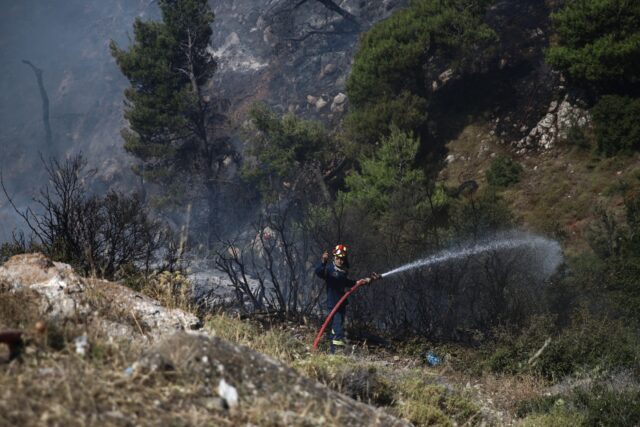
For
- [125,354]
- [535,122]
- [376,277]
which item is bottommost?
[376,277]

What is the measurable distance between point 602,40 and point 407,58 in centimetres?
781

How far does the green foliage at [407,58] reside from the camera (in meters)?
26.0

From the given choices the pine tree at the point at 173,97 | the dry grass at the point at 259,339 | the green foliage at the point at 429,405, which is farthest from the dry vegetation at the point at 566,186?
the pine tree at the point at 173,97

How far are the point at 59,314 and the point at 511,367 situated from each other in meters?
6.61

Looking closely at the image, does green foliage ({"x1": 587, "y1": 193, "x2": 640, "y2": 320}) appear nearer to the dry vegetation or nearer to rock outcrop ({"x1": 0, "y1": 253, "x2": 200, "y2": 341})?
the dry vegetation

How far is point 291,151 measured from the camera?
94.7 ft

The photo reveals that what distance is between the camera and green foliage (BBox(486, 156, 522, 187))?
880 inches

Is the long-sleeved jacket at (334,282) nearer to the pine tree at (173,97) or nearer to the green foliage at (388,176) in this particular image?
the green foliage at (388,176)

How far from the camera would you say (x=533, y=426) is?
234 inches

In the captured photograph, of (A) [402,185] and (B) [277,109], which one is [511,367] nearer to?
(A) [402,185]

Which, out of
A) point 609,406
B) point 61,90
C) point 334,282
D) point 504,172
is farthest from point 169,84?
point 61,90

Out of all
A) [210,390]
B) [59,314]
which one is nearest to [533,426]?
[210,390]

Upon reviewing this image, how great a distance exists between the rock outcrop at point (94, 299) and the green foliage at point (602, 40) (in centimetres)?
1957

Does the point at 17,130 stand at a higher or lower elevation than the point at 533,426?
higher
